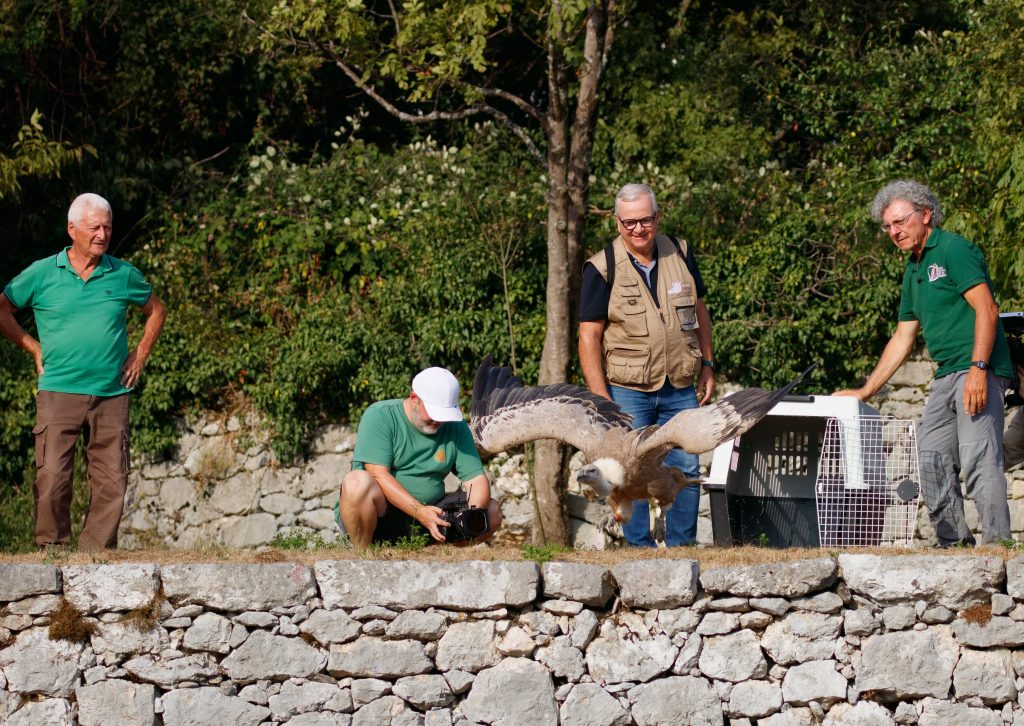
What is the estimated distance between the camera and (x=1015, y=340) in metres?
6.44

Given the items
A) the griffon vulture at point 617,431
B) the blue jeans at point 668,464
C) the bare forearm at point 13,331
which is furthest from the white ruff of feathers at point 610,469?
the bare forearm at point 13,331

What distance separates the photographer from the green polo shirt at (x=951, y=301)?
603 centimetres

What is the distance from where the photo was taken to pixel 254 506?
10289 mm

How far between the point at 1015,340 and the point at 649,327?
1913mm

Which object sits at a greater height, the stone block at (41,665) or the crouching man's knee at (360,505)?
the crouching man's knee at (360,505)

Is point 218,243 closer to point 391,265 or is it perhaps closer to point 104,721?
point 391,265

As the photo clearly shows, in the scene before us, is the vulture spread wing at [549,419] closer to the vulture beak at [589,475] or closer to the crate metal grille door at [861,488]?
the vulture beak at [589,475]

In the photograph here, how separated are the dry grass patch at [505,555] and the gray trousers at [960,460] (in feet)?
1.04

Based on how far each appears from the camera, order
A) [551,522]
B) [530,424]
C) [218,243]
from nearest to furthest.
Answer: [530,424] → [551,522] → [218,243]

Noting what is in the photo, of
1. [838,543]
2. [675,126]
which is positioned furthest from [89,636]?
[675,126]

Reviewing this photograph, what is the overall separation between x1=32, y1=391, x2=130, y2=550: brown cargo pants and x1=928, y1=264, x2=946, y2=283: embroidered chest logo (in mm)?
4283

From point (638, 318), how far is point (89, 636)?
3.14m

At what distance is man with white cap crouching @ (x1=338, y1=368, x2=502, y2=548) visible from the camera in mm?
6137

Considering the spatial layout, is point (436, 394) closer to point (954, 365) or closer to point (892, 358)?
point (892, 358)
